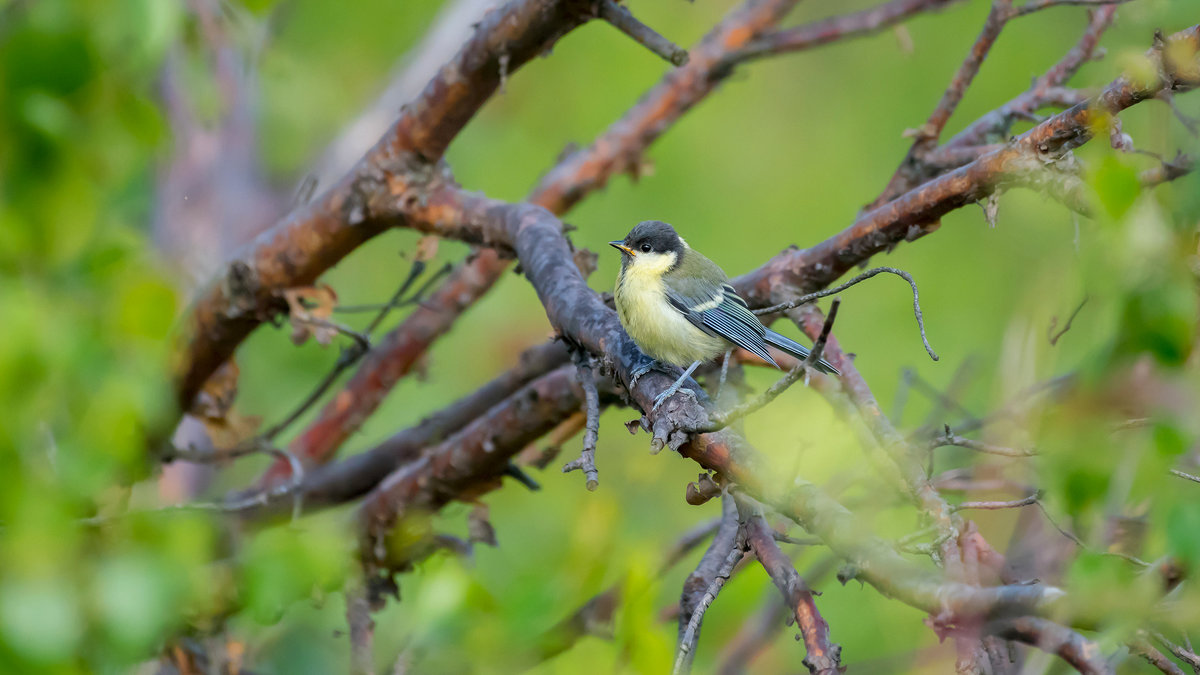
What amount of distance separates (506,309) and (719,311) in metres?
3.21

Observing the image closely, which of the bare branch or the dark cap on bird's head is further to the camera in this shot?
the dark cap on bird's head

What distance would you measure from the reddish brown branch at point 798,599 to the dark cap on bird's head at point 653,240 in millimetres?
1622

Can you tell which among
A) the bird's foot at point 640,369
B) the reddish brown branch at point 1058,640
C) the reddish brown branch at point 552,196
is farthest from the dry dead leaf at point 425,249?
the reddish brown branch at point 1058,640

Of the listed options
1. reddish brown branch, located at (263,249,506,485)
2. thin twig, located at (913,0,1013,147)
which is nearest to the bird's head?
reddish brown branch, located at (263,249,506,485)

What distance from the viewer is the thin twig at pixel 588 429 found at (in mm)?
1549

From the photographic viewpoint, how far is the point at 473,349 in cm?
579

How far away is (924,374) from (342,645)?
12.8ft

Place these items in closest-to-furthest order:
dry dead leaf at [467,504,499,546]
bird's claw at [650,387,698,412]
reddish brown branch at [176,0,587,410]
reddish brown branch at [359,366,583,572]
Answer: bird's claw at [650,387,698,412], reddish brown branch at [176,0,587,410], reddish brown branch at [359,366,583,572], dry dead leaf at [467,504,499,546]

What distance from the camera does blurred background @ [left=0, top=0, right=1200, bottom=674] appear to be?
1017 mm

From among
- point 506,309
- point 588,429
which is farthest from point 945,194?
point 506,309

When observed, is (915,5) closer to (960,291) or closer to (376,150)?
(376,150)

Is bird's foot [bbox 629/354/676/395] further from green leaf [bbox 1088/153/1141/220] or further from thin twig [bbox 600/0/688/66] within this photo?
green leaf [bbox 1088/153/1141/220]

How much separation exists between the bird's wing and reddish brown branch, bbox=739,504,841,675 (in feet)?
3.30

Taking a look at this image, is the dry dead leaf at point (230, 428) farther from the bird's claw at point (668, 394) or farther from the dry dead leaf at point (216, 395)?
the bird's claw at point (668, 394)
